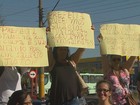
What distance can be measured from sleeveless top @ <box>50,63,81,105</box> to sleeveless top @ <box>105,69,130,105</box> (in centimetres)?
62

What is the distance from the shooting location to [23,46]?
588 centimetres

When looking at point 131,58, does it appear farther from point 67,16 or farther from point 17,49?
point 17,49

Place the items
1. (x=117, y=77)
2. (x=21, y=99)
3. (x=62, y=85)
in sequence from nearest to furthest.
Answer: (x=21, y=99) < (x=62, y=85) < (x=117, y=77)

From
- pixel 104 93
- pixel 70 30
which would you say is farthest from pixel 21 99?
pixel 70 30

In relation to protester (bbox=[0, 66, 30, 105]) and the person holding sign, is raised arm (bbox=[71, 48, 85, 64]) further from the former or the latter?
protester (bbox=[0, 66, 30, 105])

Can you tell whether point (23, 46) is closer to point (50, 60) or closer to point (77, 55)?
point (50, 60)

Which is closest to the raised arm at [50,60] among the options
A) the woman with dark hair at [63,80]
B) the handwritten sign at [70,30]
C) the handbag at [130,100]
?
the woman with dark hair at [63,80]

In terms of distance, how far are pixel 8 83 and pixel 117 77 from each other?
154cm

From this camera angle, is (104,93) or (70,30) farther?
(70,30)

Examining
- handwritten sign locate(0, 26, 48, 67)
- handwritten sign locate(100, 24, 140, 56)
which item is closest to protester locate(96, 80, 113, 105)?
handwritten sign locate(0, 26, 48, 67)

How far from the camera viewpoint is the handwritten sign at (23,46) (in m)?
5.74

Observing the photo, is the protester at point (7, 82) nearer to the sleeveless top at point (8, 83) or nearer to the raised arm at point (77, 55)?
the sleeveless top at point (8, 83)

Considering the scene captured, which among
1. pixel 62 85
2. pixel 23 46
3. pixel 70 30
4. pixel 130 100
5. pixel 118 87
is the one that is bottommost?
pixel 130 100

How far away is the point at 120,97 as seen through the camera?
6.14 meters
